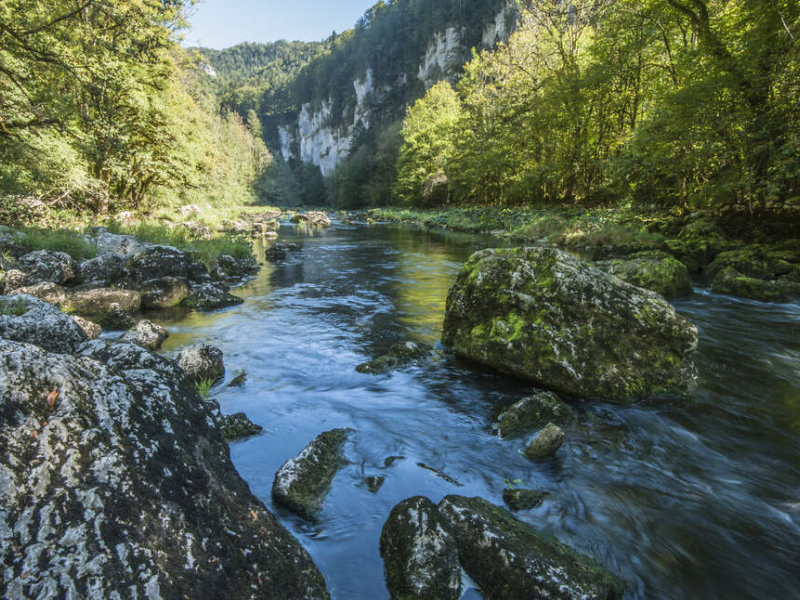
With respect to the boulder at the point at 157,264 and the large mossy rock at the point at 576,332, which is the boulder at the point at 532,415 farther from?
the boulder at the point at 157,264

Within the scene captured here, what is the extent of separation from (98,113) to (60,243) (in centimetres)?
1053

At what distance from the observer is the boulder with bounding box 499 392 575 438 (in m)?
4.50

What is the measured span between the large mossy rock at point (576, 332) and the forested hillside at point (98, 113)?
7.89 metres

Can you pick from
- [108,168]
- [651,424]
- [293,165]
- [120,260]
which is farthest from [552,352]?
[293,165]

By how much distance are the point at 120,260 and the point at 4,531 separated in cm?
1241

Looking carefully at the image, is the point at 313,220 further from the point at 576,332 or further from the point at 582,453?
the point at 582,453

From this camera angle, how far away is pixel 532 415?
4582 millimetres

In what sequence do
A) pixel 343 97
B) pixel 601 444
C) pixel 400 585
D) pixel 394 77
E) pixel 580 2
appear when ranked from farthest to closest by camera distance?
pixel 343 97 → pixel 394 77 → pixel 580 2 → pixel 601 444 → pixel 400 585

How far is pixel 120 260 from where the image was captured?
11.8 metres

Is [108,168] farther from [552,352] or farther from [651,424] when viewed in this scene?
[651,424]

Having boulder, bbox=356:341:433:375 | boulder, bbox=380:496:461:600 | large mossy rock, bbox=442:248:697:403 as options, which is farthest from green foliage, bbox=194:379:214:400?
large mossy rock, bbox=442:248:697:403

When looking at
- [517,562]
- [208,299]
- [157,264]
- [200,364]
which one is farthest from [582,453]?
[157,264]

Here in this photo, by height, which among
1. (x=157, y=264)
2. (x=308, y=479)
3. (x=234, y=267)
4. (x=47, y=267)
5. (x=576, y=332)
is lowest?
(x=308, y=479)

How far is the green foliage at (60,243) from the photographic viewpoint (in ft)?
35.9
